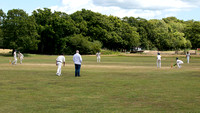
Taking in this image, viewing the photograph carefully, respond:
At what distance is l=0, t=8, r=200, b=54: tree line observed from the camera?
8656cm

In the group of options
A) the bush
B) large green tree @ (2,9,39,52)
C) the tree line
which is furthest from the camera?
the bush

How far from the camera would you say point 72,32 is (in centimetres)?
10625

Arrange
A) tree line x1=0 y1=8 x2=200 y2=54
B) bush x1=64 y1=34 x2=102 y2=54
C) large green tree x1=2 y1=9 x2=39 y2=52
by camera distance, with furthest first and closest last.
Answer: bush x1=64 y1=34 x2=102 y2=54 < tree line x1=0 y1=8 x2=200 y2=54 < large green tree x1=2 y1=9 x2=39 y2=52

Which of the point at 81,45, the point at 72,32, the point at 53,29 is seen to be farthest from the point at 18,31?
the point at 72,32

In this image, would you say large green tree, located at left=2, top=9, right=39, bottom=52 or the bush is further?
the bush

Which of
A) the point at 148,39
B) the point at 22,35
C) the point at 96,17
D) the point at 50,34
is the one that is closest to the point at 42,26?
the point at 50,34

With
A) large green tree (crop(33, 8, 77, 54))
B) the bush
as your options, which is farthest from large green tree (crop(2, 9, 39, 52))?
the bush

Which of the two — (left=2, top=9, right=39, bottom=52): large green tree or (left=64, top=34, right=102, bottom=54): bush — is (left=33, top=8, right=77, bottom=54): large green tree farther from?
(left=2, top=9, right=39, bottom=52): large green tree

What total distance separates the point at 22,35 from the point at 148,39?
68.3 meters

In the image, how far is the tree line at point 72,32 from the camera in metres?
86.6

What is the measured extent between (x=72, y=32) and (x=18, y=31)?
24.5 m

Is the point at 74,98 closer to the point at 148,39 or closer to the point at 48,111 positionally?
the point at 48,111

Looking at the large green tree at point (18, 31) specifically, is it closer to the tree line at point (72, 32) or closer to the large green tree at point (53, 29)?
the tree line at point (72, 32)

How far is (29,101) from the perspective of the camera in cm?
1262
